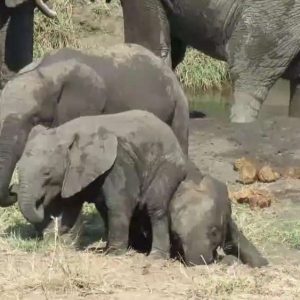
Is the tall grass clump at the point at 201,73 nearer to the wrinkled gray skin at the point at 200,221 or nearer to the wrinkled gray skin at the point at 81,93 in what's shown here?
the wrinkled gray skin at the point at 81,93

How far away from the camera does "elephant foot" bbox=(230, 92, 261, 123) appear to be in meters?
9.27

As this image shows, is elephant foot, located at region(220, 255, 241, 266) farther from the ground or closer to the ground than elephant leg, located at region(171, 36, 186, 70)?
farther from the ground

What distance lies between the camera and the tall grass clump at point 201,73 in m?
14.4

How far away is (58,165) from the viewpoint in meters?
5.77

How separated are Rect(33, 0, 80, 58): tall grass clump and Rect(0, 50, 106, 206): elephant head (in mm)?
8339

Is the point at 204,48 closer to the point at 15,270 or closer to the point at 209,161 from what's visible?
the point at 209,161

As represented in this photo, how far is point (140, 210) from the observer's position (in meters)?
5.95

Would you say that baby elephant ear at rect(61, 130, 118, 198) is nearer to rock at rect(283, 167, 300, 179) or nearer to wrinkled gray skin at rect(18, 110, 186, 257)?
wrinkled gray skin at rect(18, 110, 186, 257)

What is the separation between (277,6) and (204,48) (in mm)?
759

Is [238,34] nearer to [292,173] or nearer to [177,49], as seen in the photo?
[177,49]

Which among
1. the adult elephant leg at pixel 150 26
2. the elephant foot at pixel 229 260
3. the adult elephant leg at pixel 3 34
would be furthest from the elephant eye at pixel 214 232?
the adult elephant leg at pixel 3 34

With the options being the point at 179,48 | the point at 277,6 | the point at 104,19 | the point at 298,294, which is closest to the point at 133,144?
the point at 298,294

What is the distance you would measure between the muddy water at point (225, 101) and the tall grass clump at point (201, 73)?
10 centimetres

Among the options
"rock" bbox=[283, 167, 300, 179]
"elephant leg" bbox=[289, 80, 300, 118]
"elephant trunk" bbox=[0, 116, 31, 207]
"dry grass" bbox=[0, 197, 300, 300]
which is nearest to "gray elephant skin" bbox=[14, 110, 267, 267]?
"dry grass" bbox=[0, 197, 300, 300]
